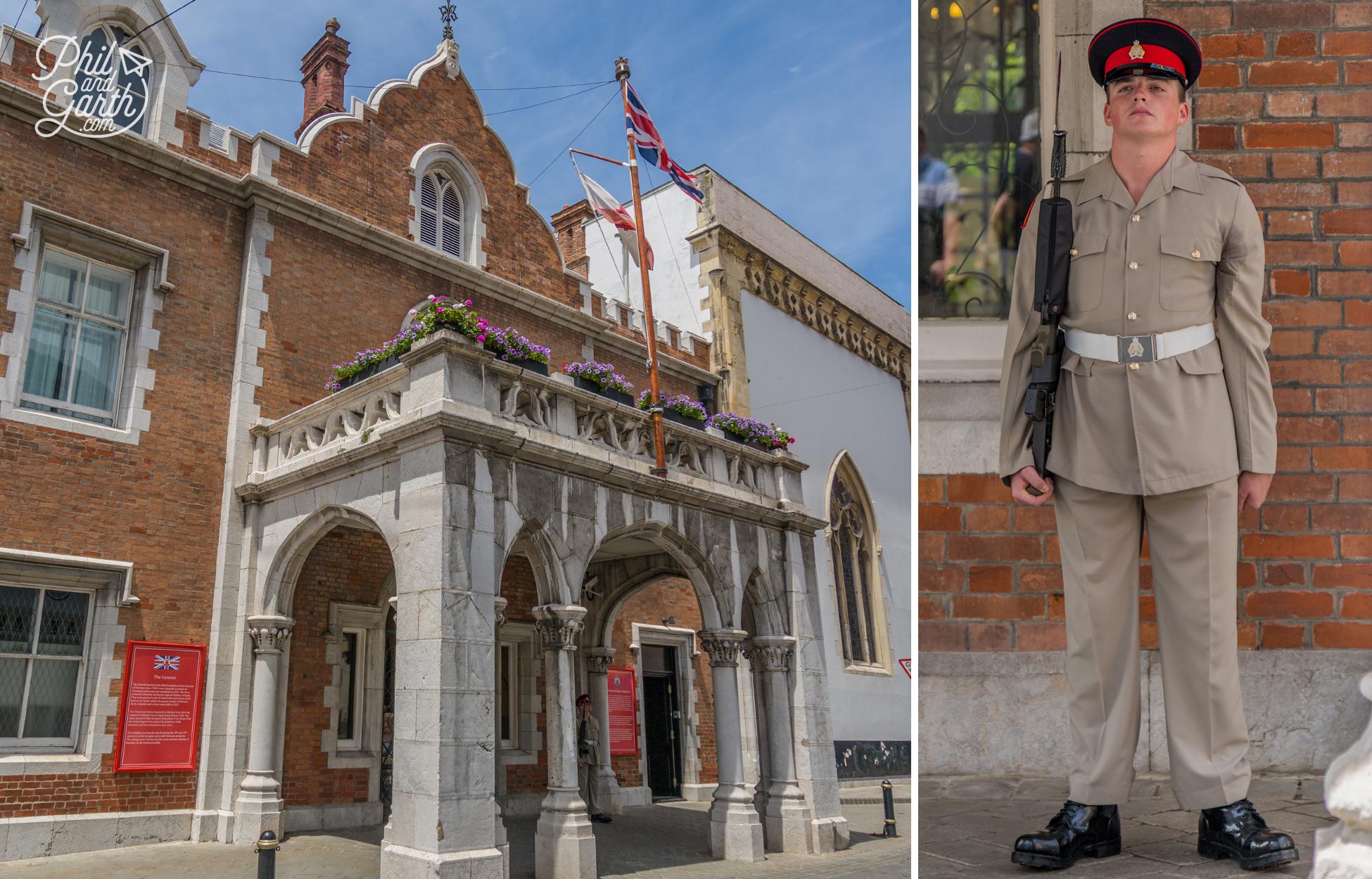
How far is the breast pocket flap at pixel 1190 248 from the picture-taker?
4391 mm

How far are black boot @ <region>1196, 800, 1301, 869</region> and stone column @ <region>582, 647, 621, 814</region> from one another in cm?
1267

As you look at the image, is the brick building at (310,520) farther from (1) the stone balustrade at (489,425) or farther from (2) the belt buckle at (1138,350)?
(2) the belt buckle at (1138,350)

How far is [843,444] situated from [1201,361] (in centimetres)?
2155

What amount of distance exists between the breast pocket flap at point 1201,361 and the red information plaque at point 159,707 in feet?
36.7

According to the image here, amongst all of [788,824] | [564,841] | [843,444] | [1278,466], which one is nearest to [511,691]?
[788,824]

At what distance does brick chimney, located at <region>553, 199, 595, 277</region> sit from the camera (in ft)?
82.7

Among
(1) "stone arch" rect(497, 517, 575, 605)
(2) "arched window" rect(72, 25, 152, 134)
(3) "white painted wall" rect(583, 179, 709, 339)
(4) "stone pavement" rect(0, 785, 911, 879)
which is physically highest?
(3) "white painted wall" rect(583, 179, 709, 339)

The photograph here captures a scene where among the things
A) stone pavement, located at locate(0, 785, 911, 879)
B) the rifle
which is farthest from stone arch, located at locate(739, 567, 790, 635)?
the rifle

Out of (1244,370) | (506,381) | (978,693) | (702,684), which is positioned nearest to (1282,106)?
(1244,370)

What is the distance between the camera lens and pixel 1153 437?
4254 millimetres

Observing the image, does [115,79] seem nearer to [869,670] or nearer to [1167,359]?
[1167,359]

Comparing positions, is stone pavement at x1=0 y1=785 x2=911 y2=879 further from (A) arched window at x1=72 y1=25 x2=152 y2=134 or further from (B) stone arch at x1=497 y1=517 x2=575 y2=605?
(A) arched window at x1=72 y1=25 x2=152 y2=134

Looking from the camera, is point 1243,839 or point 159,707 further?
point 159,707

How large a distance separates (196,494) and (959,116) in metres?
9.82
